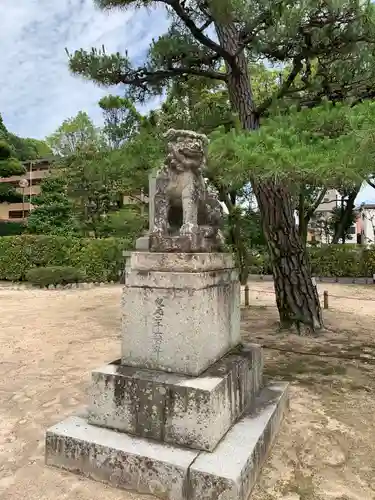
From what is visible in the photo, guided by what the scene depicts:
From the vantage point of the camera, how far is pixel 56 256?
13.9 meters

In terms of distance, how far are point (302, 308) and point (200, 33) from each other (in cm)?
421

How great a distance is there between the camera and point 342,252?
579 inches

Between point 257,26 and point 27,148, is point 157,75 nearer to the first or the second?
point 257,26

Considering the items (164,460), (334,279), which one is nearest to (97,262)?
(334,279)

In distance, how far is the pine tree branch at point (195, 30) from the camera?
16.5 feet

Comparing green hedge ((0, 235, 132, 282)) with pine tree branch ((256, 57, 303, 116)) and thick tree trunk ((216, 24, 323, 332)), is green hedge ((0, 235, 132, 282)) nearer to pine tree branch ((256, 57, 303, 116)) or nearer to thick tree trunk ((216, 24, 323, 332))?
thick tree trunk ((216, 24, 323, 332))

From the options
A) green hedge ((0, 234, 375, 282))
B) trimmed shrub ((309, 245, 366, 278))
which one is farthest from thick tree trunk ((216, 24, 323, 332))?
trimmed shrub ((309, 245, 366, 278))

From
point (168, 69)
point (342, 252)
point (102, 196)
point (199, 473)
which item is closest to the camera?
point (199, 473)

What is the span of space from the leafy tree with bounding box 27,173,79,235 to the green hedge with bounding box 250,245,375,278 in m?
8.82

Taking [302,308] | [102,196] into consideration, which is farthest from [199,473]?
[102,196]

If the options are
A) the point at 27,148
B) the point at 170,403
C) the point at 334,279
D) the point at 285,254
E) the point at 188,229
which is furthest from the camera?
the point at 27,148

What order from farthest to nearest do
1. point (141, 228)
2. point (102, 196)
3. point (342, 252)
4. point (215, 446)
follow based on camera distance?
point (102, 196) → point (342, 252) → point (141, 228) → point (215, 446)

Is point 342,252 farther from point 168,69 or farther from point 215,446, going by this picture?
point 215,446

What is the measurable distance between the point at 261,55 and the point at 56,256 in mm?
10548
